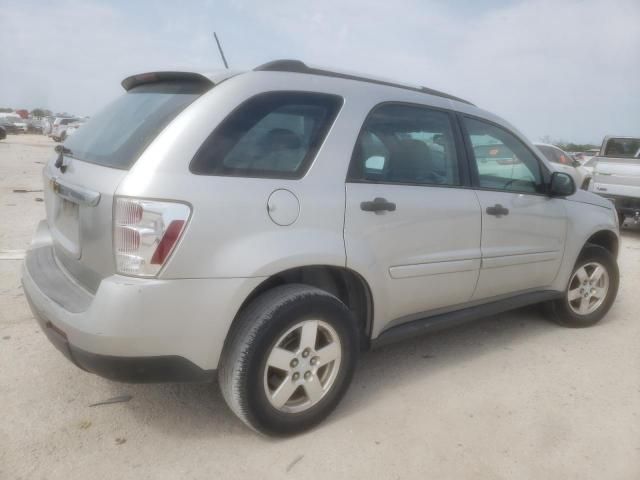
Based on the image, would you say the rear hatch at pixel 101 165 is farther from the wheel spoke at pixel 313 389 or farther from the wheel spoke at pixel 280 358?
the wheel spoke at pixel 313 389

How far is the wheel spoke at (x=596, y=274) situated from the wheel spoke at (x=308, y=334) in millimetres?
2788

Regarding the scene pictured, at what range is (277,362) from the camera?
2277mm

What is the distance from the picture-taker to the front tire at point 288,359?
2176 millimetres

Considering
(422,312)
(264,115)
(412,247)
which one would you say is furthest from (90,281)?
(422,312)

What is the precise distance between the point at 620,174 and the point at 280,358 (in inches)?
341

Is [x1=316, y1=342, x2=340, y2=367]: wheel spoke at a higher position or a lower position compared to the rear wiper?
lower

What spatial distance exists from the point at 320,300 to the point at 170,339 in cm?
69

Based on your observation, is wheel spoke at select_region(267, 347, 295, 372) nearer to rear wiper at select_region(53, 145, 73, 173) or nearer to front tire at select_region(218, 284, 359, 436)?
front tire at select_region(218, 284, 359, 436)

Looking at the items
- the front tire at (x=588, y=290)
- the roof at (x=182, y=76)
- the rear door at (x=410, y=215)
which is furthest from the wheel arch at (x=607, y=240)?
the roof at (x=182, y=76)

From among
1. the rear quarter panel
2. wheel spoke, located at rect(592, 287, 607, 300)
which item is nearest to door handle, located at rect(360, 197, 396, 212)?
the rear quarter panel

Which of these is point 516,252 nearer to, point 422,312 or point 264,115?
point 422,312

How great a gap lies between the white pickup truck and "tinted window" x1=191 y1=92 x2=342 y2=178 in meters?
8.05

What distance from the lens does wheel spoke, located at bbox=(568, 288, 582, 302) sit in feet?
13.2

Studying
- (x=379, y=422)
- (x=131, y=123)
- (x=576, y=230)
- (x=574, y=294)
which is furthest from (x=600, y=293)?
(x=131, y=123)
